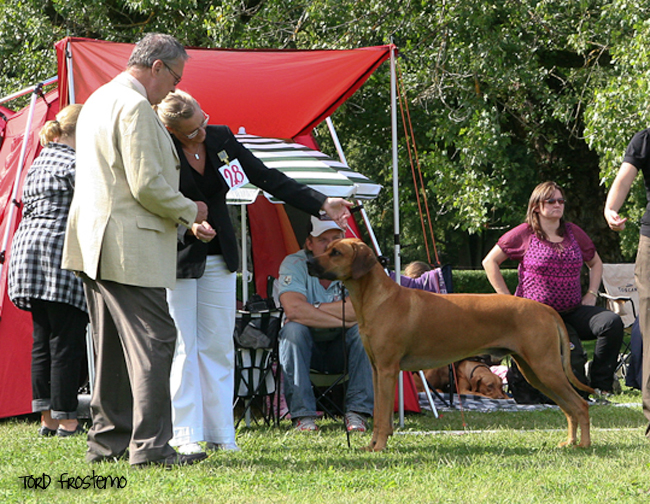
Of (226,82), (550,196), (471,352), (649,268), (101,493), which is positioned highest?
(226,82)

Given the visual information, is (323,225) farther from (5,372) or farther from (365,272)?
(5,372)

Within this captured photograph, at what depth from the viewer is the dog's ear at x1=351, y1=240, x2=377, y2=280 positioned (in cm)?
434

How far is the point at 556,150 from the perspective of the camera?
48.2 ft

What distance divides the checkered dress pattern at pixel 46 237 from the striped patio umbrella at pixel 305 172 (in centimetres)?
103

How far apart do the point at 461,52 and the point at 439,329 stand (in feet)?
21.9

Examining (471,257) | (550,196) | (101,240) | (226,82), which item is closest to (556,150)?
(550,196)

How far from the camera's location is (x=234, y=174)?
171 inches

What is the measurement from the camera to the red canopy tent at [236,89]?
5.31m

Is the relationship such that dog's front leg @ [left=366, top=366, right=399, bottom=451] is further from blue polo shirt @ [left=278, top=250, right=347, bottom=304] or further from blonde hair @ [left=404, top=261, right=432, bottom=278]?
blonde hair @ [left=404, top=261, right=432, bottom=278]

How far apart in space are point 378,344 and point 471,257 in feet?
93.7

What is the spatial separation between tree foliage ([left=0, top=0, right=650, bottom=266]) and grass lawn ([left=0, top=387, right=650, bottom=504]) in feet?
17.7

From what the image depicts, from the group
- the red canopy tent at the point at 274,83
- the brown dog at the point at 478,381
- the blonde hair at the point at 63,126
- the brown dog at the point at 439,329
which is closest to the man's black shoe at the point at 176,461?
the brown dog at the point at 439,329

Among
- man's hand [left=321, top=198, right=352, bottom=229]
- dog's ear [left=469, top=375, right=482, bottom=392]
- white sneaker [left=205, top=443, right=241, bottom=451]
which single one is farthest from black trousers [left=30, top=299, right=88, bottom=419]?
dog's ear [left=469, top=375, right=482, bottom=392]

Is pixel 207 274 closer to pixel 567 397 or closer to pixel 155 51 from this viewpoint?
pixel 155 51
